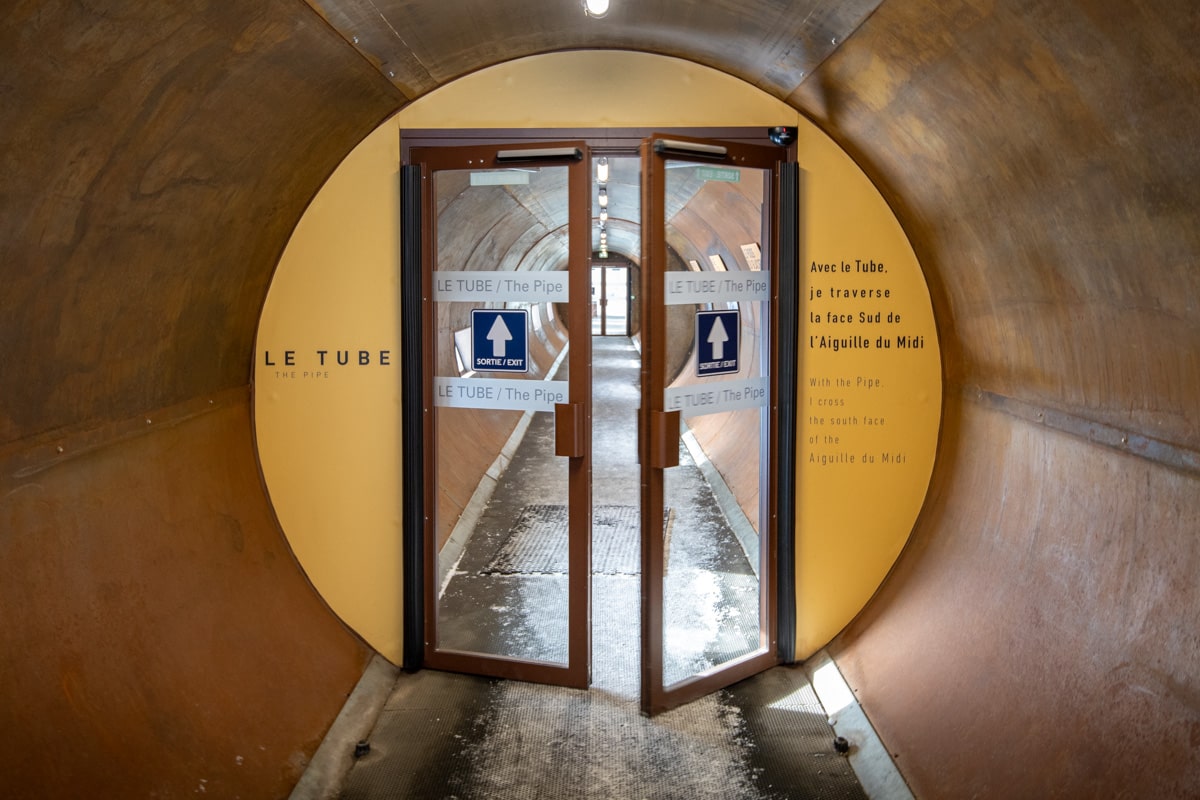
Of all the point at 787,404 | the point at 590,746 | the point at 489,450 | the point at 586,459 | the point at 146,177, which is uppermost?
the point at 146,177

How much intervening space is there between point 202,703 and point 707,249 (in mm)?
8398

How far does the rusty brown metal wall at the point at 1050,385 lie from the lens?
8.27 ft

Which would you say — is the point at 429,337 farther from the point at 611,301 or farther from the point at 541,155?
the point at 611,301

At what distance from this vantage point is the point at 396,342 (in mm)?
4754

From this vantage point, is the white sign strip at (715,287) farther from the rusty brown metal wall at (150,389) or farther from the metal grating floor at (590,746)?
the metal grating floor at (590,746)

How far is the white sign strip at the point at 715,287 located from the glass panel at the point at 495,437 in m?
0.47

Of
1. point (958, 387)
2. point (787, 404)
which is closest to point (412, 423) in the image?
point (787, 404)

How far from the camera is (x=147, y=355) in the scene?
3727mm

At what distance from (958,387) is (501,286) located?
6.80 ft

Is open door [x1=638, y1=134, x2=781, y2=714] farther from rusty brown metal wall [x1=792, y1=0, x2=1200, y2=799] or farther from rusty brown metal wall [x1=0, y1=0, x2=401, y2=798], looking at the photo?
rusty brown metal wall [x1=0, y1=0, x2=401, y2=798]

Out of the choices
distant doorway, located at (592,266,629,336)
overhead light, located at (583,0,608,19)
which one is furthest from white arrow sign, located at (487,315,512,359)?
distant doorway, located at (592,266,629,336)

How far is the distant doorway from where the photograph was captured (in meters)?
26.8

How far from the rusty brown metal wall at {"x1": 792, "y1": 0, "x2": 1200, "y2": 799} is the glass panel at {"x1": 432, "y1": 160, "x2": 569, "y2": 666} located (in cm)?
160

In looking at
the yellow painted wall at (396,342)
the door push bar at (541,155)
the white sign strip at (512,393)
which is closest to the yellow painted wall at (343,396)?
the yellow painted wall at (396,342)
